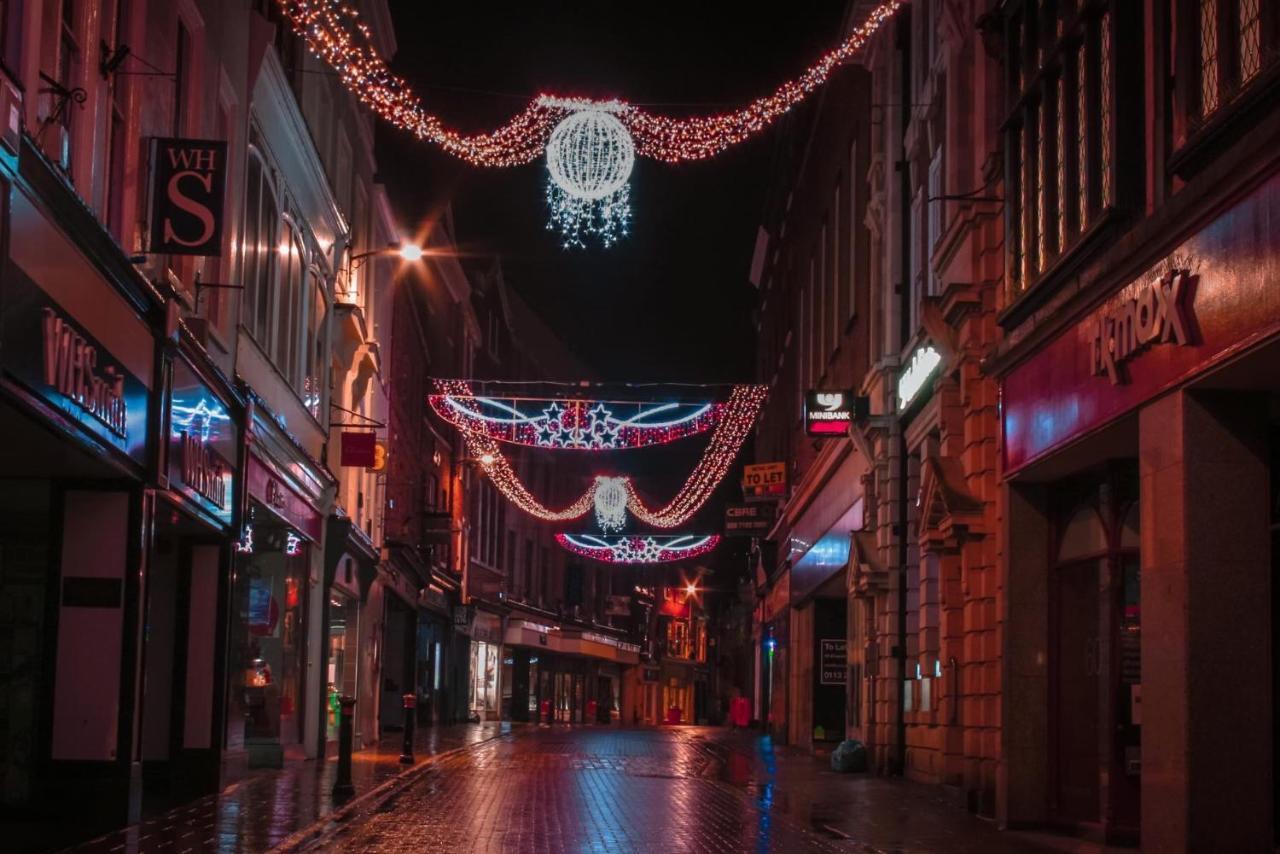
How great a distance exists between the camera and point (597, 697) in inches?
3430

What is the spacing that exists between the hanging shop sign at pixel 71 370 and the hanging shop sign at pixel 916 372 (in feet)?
33.7

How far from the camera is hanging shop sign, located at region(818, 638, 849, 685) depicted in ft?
119

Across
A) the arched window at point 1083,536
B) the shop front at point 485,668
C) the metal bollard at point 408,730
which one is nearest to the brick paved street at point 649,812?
the metal bollard at point 408,730

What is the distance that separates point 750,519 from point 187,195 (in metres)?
35.0

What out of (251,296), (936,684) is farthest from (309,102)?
(936,684)

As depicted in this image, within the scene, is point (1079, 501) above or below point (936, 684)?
above

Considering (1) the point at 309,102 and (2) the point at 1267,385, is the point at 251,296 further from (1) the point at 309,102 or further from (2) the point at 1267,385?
(2) the point at 1267,385

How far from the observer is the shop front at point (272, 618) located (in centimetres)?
2233

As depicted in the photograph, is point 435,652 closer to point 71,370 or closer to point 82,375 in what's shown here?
point 82,375

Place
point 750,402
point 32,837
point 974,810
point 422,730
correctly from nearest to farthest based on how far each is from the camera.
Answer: point 32,837, point 974,810, point 750,402, point 422,730

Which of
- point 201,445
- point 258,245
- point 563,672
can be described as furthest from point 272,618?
point 563,672

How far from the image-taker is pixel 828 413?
2934 cm

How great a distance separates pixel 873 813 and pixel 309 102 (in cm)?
1406

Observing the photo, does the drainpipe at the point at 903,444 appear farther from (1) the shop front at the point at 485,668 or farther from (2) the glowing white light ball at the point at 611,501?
(2) the glowing white light ball at the point at 611,501
